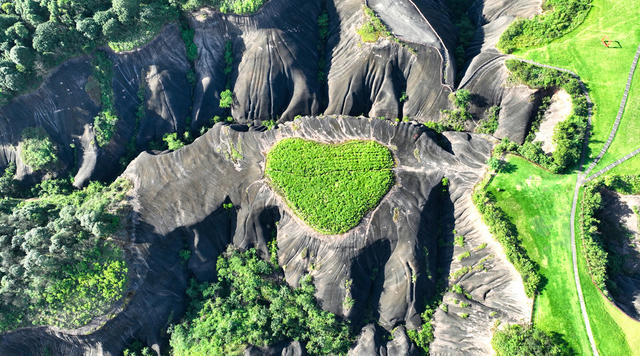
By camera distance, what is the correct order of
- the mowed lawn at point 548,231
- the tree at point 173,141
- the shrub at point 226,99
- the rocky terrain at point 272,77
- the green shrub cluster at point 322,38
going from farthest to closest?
the green shrub cluster at point 322,38 → the shrub at point 226,99 → the tree at point 173,141 → the rocky terrain at point 272,77 → the mowed lawn at point 548,231

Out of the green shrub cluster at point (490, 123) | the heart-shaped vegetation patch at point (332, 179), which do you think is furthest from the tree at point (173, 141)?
the green shrub cluster at point (490, 123)

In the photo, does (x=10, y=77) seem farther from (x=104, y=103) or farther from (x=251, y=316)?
(x=251, y=316)

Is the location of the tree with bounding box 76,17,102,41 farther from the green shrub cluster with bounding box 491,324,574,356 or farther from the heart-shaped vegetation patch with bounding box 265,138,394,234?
the green shrub cluster with bounding box 491,324,574,356

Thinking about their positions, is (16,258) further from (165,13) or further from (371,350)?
(371,350)

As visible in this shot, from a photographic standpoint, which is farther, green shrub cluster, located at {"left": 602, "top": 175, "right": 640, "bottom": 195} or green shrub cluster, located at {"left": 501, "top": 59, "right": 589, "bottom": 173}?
green shrub cluster, located at {"left": 501, "top": 59, "right": 589, "bottom": 173}

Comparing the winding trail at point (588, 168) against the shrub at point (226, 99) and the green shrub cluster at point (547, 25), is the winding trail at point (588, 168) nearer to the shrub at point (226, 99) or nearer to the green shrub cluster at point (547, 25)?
the green shrub cluster at point (547, 25)

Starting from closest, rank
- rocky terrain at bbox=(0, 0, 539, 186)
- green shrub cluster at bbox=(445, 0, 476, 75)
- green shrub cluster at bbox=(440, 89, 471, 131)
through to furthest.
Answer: green shrub cluster at bbox=(440, 89, 471, 131)
rocky terrain at bbox=(0, 0, 539, 186)
green shrub cluster at bbox=(445, 0, 476, 75)

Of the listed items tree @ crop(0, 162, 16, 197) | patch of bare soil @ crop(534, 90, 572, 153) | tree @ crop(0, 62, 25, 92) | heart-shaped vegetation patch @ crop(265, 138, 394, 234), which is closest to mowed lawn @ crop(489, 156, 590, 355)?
patch of bare soil @ crop(534, 90, 572, 153)

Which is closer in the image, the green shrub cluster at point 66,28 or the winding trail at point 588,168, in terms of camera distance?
the winding trail at point 588,168
